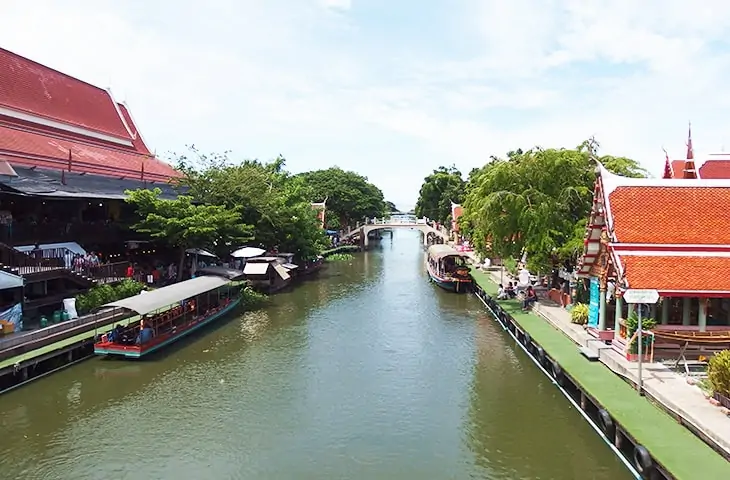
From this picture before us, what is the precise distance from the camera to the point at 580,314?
66.1ft

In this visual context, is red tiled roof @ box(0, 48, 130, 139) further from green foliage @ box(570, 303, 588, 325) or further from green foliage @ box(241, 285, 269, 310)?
green foliage @ box(570, 303, 588, 325)

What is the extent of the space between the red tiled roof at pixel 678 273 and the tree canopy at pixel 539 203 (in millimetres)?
8147

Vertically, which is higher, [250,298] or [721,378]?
[721,378]

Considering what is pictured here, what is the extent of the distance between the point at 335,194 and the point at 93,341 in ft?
173

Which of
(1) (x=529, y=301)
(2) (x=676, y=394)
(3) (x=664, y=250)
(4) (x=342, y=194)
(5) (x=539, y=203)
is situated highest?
(4) (x=342, y=194)

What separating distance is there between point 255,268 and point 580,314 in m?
18.2

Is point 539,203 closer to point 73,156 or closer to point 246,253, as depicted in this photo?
point 246,253

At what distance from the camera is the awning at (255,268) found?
3203 centimetres

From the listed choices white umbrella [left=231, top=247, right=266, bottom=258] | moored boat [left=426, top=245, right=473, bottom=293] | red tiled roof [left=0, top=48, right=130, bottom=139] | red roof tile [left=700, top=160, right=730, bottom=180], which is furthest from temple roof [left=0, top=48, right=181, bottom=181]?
red roof tile [left=700, top=160, right=730, bottom=180]

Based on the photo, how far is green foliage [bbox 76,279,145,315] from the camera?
2128 cm

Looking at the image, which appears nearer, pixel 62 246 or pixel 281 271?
pixel 62 246

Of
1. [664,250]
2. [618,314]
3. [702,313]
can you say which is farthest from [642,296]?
[664,250]

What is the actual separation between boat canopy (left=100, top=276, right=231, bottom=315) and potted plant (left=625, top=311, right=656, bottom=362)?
46.7 ft

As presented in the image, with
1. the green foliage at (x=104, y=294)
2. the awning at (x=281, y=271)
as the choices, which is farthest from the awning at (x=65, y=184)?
the awning at (x=281, y=271)
